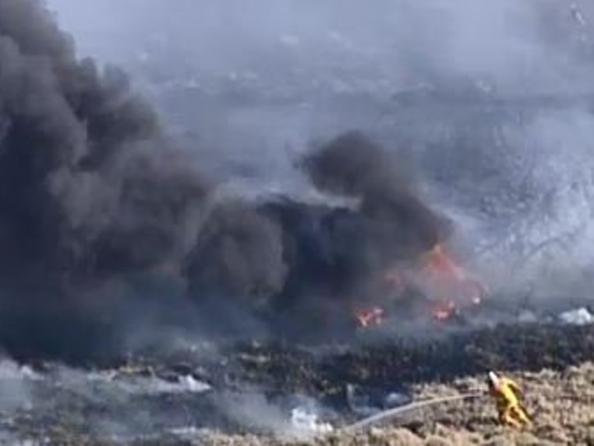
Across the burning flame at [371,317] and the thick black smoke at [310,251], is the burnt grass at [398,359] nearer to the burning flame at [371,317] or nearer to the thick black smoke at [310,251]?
the burning flame at [371,317]

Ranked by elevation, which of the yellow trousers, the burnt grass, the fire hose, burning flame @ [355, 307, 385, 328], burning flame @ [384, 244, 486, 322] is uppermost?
burning flame @ [384, 244, 486, 322]

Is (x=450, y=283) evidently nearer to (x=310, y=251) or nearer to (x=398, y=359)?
(x=310, y=251)

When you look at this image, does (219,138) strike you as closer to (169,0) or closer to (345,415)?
(345,415)

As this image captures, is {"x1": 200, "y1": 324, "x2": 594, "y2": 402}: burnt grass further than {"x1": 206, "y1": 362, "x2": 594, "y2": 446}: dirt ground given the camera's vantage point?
Yes

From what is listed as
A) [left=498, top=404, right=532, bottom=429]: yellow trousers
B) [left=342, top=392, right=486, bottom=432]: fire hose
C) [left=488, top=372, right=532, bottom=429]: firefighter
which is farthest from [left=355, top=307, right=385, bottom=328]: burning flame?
[left=498, top=404, right=532, bottom=429]: yellow trousers

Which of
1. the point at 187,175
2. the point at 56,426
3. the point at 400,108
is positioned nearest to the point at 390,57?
the point at 400,108

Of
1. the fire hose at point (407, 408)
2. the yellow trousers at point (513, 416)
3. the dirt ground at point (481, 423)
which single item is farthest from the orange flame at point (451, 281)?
the yellow trousers at point (513, 416)

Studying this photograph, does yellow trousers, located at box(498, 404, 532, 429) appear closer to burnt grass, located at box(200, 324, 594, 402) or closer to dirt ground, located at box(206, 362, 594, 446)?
dirt ground, located at box(206, 362, 594, 446)
